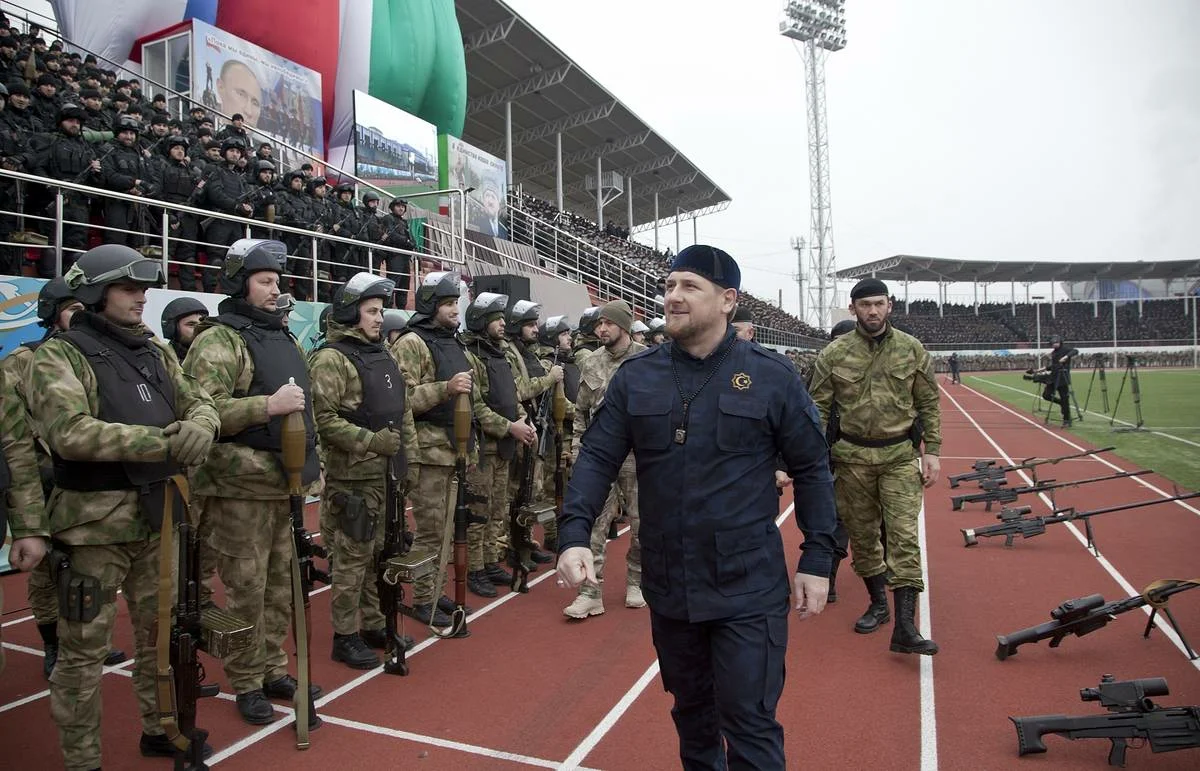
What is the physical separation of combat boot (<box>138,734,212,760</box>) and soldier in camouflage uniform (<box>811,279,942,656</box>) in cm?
399

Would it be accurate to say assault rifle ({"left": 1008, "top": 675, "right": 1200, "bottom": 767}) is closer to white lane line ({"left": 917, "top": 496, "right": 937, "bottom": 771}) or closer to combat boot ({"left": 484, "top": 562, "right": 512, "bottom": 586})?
white lane line ({"left": 917, "top": 496, "right": 937, "bottom": 771})

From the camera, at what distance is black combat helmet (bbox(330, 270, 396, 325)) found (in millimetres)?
4891

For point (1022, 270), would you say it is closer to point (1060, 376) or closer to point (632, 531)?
point (1060, 376)

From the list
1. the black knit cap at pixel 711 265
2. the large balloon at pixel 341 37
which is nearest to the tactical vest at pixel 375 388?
the black knit cap at pixel 711 265

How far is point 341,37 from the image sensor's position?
70.3 feet

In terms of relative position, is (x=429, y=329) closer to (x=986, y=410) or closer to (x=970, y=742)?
(x=970, y=742)

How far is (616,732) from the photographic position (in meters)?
3.96

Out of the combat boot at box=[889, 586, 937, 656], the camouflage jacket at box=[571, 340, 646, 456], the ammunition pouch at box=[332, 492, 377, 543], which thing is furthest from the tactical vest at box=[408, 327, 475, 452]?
the combat boot at box=[889, 586, 937, 656]

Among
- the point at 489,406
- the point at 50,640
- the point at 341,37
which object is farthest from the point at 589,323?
the point at 341,37

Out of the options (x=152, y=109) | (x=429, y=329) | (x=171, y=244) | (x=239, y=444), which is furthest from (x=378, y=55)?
(x=239, y=444)

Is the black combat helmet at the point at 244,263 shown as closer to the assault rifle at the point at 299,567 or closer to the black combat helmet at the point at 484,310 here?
the assault rifle at the point at 299,567

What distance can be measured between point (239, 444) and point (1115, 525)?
8.92 meters

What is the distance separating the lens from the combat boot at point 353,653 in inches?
190

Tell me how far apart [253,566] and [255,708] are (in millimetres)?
743
